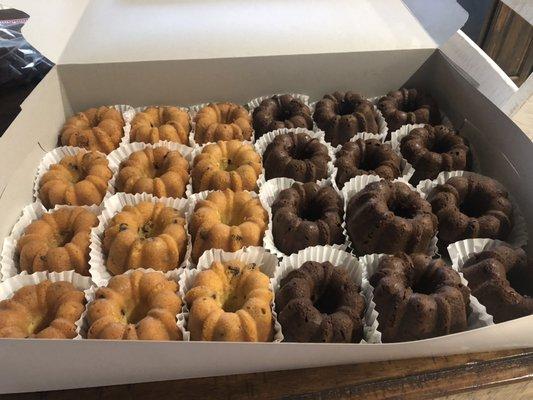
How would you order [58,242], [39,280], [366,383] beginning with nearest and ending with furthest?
[366,383] → [39,280] → [58,242]

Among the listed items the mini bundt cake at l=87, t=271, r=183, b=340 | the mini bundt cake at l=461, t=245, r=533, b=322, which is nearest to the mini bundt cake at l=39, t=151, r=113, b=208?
the mini bundt cake at l=87, t=271, r=183, b=340

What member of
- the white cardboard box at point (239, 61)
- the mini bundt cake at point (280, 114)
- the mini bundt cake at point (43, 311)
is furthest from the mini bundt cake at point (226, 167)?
the mini bundt cake at point (43, 311)

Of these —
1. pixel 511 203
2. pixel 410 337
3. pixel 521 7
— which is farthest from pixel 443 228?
pixel 521 7

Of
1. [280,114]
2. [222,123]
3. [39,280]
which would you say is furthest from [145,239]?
[280,114]

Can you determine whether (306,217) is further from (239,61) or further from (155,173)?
(239,61)

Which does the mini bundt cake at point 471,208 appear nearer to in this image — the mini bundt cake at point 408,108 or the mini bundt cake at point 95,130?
the mini bundt cake at point 408,108

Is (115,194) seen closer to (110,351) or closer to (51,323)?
(51,323)

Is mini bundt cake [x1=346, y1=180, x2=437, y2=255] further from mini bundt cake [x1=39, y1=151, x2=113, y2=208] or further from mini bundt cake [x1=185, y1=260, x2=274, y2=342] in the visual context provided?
mini bundt cake [x1=39, y1=151, x2=113, y2=208]
